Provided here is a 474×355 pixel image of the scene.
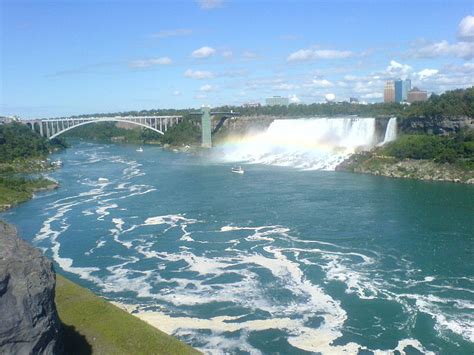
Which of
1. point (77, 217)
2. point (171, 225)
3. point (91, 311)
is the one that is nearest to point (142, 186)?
point (77, 217)

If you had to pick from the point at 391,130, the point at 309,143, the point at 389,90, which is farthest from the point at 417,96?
the point at 391,130

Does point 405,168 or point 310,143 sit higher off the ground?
point 310,143

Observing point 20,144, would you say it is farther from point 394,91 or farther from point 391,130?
point 394,91

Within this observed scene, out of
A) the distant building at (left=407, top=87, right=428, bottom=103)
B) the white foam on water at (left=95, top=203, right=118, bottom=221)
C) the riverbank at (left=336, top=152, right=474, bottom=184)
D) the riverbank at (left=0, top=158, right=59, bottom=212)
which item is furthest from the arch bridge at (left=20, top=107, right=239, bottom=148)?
the white foam on water at (left=95, top=203, right=118, bottom=221)

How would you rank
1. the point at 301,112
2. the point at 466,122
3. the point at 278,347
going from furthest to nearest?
the point at 301,112
the point at 466,122
the point at 278,347

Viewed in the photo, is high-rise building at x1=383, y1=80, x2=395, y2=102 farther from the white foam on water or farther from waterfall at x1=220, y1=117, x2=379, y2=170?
the white foam on water

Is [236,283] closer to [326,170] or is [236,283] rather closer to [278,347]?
[278,347]

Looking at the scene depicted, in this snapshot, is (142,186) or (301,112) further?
(301,112)
